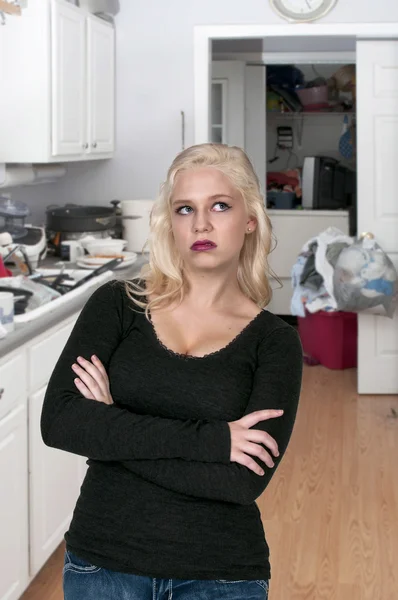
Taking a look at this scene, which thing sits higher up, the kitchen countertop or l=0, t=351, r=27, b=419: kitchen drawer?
the kitchen countertop

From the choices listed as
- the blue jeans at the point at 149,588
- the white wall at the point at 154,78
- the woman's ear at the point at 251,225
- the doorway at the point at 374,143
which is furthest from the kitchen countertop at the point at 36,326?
the doorway at the point at 374,143

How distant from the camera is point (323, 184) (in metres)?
7.84

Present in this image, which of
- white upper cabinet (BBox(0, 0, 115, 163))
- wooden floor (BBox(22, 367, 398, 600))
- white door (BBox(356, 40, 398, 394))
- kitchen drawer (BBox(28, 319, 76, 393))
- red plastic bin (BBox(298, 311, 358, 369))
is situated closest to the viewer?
kitchen drawer (BBox(28, 319, 76, 393))

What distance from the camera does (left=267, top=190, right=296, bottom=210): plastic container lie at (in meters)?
7.97

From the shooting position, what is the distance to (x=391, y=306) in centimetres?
538

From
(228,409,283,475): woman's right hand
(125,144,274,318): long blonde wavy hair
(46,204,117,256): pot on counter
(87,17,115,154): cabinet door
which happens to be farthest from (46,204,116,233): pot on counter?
(228,409,283,475): woman's right hand

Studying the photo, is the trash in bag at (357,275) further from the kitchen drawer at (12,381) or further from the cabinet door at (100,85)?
the kitchen drawer at (12,381)

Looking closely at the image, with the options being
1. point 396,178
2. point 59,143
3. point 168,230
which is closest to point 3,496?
point 168,230

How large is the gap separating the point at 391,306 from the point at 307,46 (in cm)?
309

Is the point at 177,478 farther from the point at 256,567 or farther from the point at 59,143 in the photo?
the point at 59,143

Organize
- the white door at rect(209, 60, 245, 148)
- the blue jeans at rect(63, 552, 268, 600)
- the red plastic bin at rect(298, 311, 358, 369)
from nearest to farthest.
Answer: the blue jeans at rect(63, 552, 268, 600), the red plastic bin at rect(298, 311, 358, 369), the white door at rect(209, 60, 245, 148)

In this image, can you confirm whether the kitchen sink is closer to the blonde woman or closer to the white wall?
the white wall

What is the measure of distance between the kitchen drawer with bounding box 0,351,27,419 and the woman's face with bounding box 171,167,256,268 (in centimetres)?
130

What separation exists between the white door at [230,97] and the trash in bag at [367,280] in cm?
248
